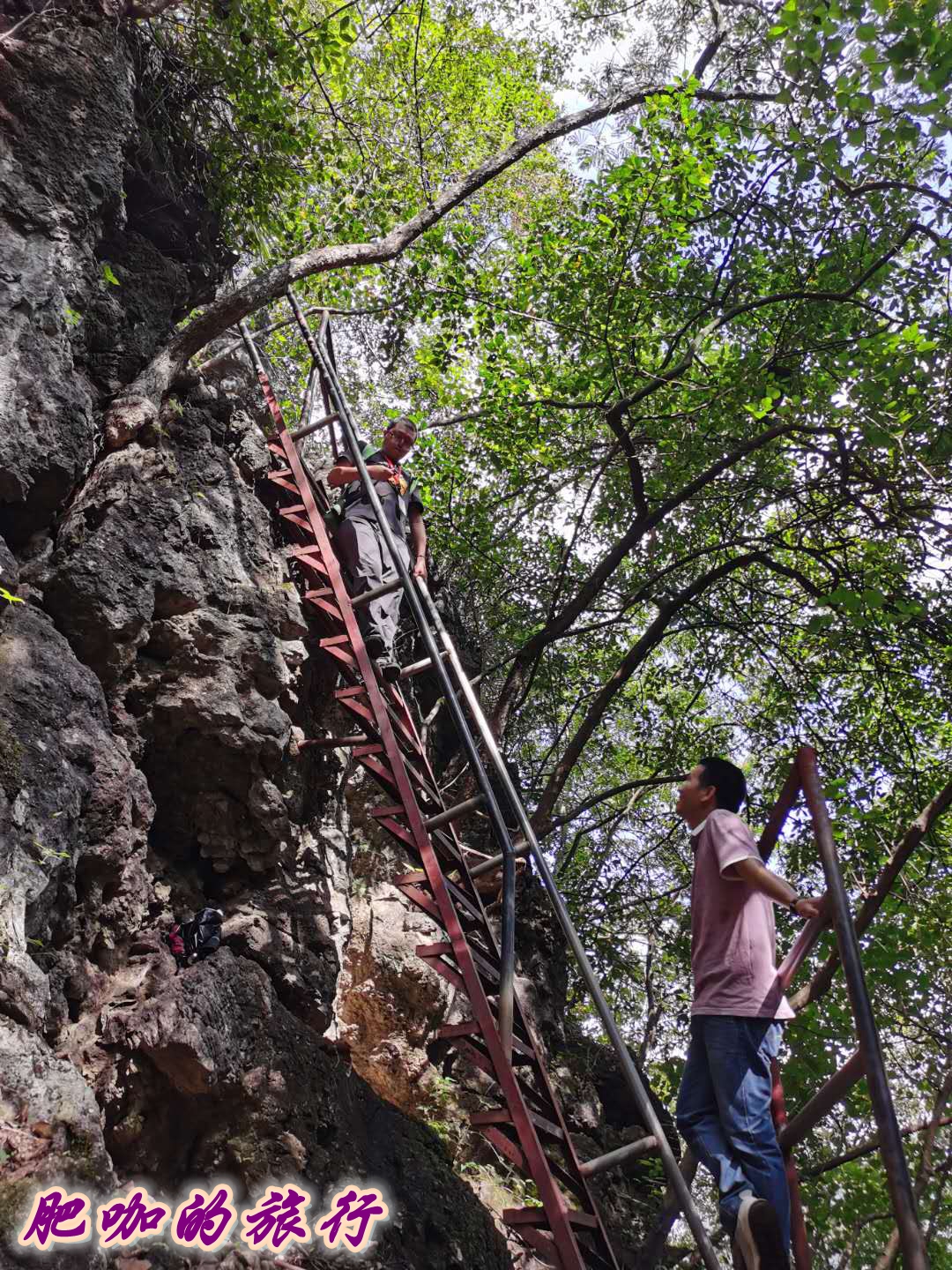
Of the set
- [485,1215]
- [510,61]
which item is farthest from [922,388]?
[510,61]

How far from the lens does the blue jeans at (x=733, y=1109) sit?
7.93 ft

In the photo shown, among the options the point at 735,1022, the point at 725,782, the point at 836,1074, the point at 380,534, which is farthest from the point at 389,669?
the point at 836,1074

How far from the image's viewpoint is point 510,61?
1334 cm

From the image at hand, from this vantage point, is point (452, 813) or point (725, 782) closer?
point (725, 782)

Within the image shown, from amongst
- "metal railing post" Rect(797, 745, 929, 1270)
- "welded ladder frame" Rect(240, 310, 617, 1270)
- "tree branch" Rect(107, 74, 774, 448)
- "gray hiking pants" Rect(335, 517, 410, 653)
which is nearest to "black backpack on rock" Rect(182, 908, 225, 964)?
"welded ladder frame" Rect(240, 310, 617, 1270)

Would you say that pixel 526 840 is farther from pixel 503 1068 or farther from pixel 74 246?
pixel 74 246

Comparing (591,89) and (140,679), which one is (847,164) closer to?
(140,679)

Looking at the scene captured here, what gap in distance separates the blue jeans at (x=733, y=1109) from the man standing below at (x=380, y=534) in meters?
2.75

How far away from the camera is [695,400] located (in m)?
7.57

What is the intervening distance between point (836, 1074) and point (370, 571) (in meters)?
4.30

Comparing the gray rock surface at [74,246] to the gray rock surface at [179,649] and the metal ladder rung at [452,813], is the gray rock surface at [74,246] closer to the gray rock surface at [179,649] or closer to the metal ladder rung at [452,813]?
the gray rock surface at [179,649]

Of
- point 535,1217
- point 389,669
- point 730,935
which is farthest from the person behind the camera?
point 389,669

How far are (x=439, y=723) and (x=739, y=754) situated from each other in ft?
11.5

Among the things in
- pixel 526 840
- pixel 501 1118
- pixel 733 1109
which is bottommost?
pixel 501 1118
